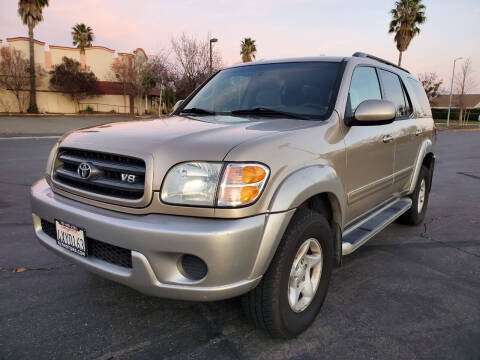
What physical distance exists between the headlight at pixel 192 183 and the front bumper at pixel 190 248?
0.32ft

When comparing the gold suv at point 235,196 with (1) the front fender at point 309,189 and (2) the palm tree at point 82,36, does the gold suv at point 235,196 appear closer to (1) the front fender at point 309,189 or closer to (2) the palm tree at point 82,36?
(1) the front fender at point 309,189

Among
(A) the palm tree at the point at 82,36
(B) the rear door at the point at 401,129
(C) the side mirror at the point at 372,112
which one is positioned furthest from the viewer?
(A) the palm tree at the point at 82,36

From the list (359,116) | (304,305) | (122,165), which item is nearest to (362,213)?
(359,116)

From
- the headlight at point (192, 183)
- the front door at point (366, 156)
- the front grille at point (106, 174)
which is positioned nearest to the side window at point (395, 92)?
the front door at point (366, 156)

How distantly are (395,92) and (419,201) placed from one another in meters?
1.61

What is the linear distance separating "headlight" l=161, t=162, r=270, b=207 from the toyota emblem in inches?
21.9

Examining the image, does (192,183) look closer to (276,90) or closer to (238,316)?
(238,316)

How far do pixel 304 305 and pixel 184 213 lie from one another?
1057 millimetres

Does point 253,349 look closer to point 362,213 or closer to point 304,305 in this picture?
point 304,305

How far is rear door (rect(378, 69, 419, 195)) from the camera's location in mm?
3736

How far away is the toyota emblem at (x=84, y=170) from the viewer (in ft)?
7.36

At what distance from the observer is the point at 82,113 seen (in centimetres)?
3606

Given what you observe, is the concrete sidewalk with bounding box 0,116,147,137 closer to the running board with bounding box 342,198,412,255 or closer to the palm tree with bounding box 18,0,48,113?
the palm tree with bounding box 18,0,48,113

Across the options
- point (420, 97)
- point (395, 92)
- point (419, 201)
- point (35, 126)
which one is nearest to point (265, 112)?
point (395, 92)
